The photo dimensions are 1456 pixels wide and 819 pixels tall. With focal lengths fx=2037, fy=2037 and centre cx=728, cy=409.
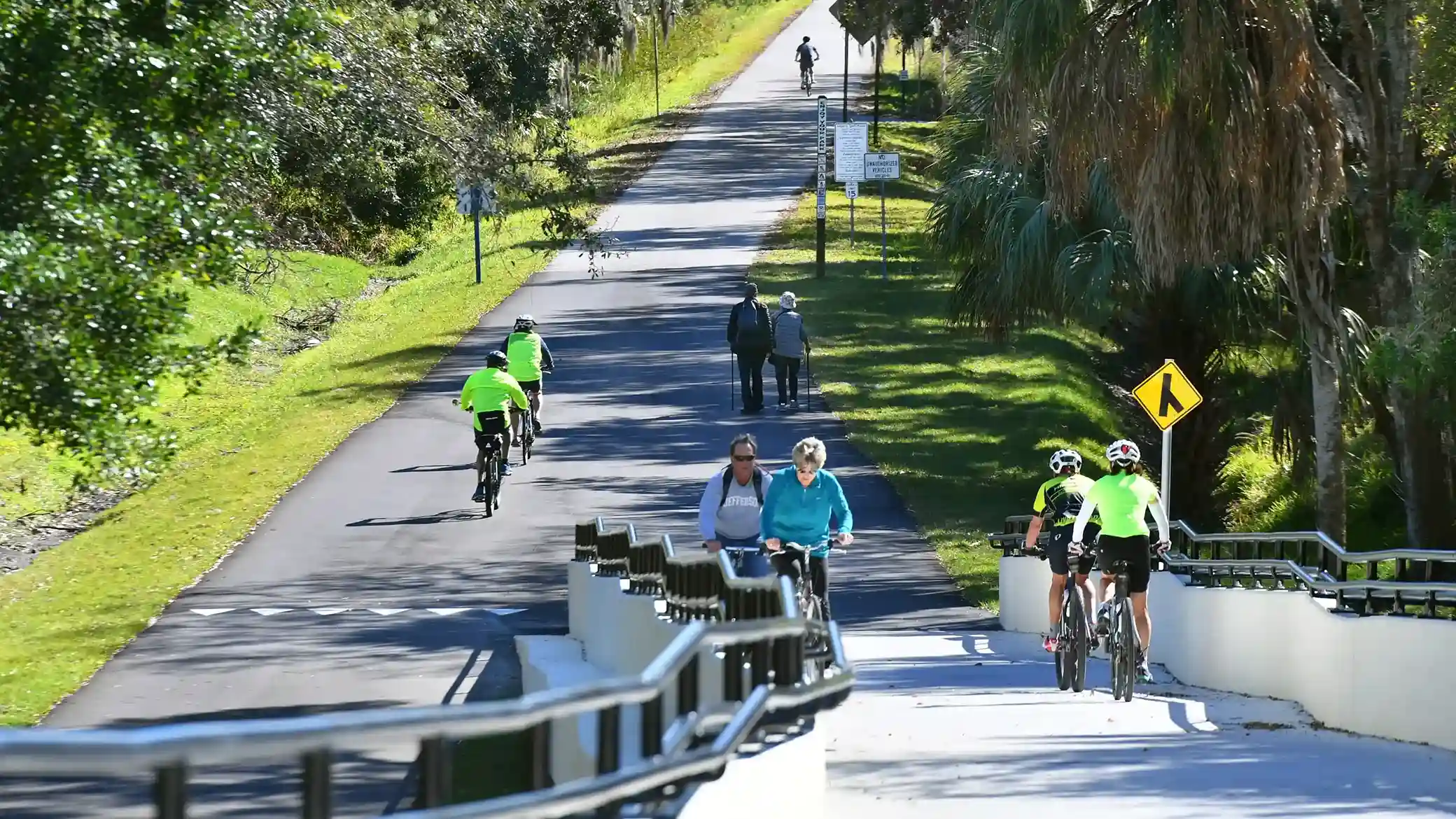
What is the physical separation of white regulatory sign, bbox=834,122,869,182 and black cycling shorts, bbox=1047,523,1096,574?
26.7 metres

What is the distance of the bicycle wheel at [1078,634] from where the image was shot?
1494 cm

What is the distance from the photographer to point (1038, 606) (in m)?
20.3

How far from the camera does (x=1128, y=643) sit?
47.4 ft

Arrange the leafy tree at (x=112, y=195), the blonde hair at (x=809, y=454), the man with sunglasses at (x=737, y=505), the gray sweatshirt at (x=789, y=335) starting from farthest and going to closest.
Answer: the gray sweatshirt at (x=789, y=335)
the man with sunglasses at (x=737, y=505)
the leafy tree at (x=112, y=195)
the blonde hair at (x=809, y=454)

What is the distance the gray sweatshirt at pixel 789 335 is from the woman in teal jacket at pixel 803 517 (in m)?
16.0

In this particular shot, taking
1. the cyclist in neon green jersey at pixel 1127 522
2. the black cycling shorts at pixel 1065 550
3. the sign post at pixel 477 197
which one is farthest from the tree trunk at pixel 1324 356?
the sign post at pixel 477 197

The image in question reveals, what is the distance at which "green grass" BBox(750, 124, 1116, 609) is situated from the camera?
2780cm

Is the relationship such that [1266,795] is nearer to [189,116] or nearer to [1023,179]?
[189,116]

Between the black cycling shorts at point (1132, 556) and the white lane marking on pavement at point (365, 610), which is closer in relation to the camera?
the black cycling shorts at point (1132, 556)

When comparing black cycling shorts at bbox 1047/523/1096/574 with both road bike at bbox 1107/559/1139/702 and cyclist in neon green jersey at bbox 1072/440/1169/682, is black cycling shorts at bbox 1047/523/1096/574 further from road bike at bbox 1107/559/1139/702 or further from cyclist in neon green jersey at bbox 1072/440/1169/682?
road bike at bbox 1107/559/1139/702

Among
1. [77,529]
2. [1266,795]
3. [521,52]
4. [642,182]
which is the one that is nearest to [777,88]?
[642,182]

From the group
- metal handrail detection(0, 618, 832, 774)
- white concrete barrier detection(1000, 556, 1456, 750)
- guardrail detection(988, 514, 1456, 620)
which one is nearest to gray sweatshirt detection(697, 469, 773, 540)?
guardrail detection(988, 514, 1456, 620)

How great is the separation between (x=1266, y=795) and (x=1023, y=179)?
2007cm

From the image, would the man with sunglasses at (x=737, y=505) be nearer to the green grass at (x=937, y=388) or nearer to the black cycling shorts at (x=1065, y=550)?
the black cycling shorts at (x=1065, y=550)
